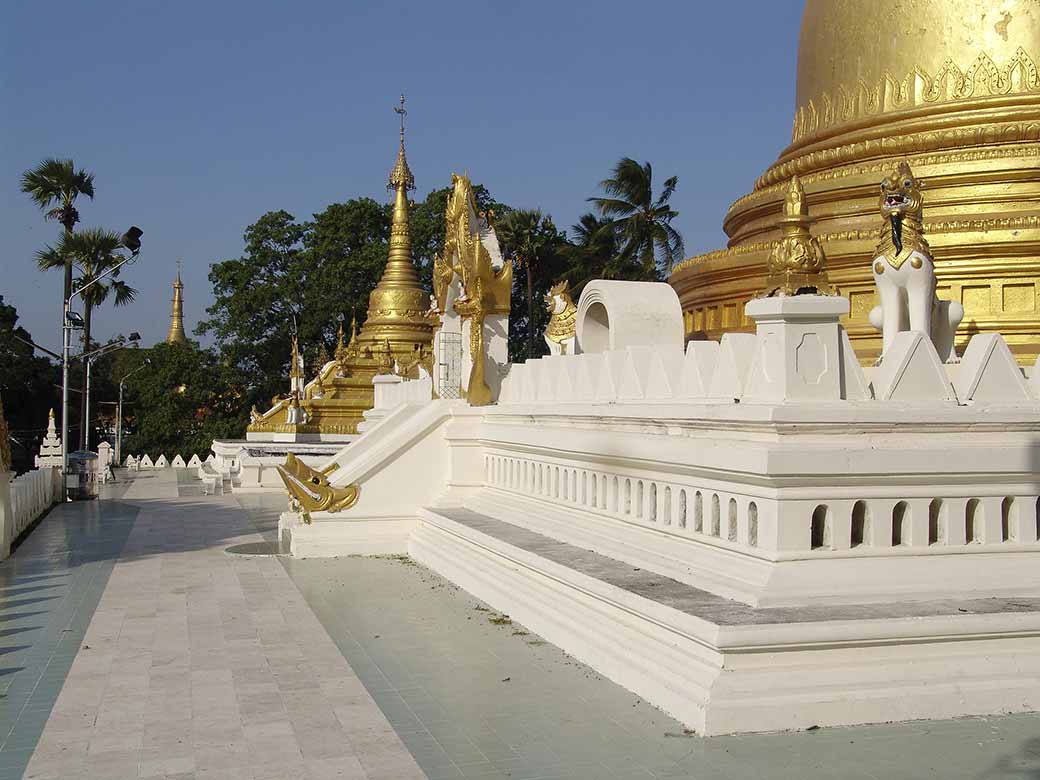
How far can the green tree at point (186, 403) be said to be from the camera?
4625cm

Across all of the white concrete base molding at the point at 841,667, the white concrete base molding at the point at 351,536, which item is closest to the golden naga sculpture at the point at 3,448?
the white concrete base molding at the point at 351,536

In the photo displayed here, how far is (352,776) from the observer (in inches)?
209

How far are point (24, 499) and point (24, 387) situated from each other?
3243cm

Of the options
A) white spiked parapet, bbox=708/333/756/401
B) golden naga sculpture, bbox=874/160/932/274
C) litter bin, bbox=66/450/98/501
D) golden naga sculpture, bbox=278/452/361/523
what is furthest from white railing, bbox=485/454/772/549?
litter bin, bbox=66/450/98/501

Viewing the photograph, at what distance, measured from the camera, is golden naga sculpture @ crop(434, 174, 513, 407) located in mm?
13578

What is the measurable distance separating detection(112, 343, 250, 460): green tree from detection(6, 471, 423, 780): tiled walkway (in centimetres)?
3622

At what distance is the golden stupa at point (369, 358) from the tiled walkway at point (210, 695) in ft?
46.7

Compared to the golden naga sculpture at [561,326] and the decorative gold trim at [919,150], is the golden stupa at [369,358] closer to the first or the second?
the golden naga sculpture at [561,326]

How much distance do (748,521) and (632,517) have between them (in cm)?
194

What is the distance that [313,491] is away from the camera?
13086 millimetres

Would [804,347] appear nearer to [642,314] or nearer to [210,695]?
[210,695]

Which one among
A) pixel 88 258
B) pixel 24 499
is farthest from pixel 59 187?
pixel 24 499

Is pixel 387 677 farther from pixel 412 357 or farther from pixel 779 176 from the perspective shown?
pixel 412 357

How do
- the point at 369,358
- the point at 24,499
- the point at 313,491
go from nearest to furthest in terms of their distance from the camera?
the point at 313,491 < the point at 24,499 < the point at 369,358
